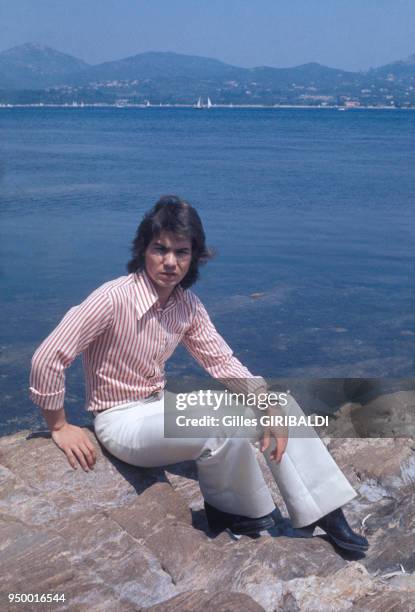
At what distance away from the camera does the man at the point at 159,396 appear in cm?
367

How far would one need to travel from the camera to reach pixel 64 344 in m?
3.61

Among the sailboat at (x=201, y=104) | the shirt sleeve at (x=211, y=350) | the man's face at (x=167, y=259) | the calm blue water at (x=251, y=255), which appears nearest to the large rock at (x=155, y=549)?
the shirt sleeve at (x=211, y=350)

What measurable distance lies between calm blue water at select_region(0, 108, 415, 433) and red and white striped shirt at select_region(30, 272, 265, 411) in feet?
13.0


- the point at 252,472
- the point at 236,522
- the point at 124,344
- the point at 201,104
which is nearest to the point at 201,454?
the point at 252,472

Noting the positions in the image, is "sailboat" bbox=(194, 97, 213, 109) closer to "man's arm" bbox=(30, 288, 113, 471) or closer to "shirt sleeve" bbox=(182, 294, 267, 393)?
"shirt sleeve" bbox=(182, 294, 267, 393)

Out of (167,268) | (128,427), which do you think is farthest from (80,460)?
(167,268)

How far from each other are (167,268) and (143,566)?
1.29m

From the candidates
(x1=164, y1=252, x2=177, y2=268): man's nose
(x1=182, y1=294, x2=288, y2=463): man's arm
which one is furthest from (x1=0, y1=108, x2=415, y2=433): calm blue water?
(x1=164, y1=252, x2=177, y2=268): man's nose

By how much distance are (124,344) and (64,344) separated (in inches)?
12.6

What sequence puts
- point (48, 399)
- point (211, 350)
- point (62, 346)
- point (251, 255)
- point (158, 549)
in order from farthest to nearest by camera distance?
point (251, 255) < point (211, 350) < point (48, 399) < point (62, 346) < point (158, 549)

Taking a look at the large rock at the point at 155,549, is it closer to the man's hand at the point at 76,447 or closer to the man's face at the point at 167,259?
the man's hand at the point at 76,447

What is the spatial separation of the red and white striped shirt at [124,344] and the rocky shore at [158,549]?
1.10ft

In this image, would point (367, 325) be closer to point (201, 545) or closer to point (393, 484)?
point (393, 484)

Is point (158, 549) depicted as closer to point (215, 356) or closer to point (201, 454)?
point (201, 454)
